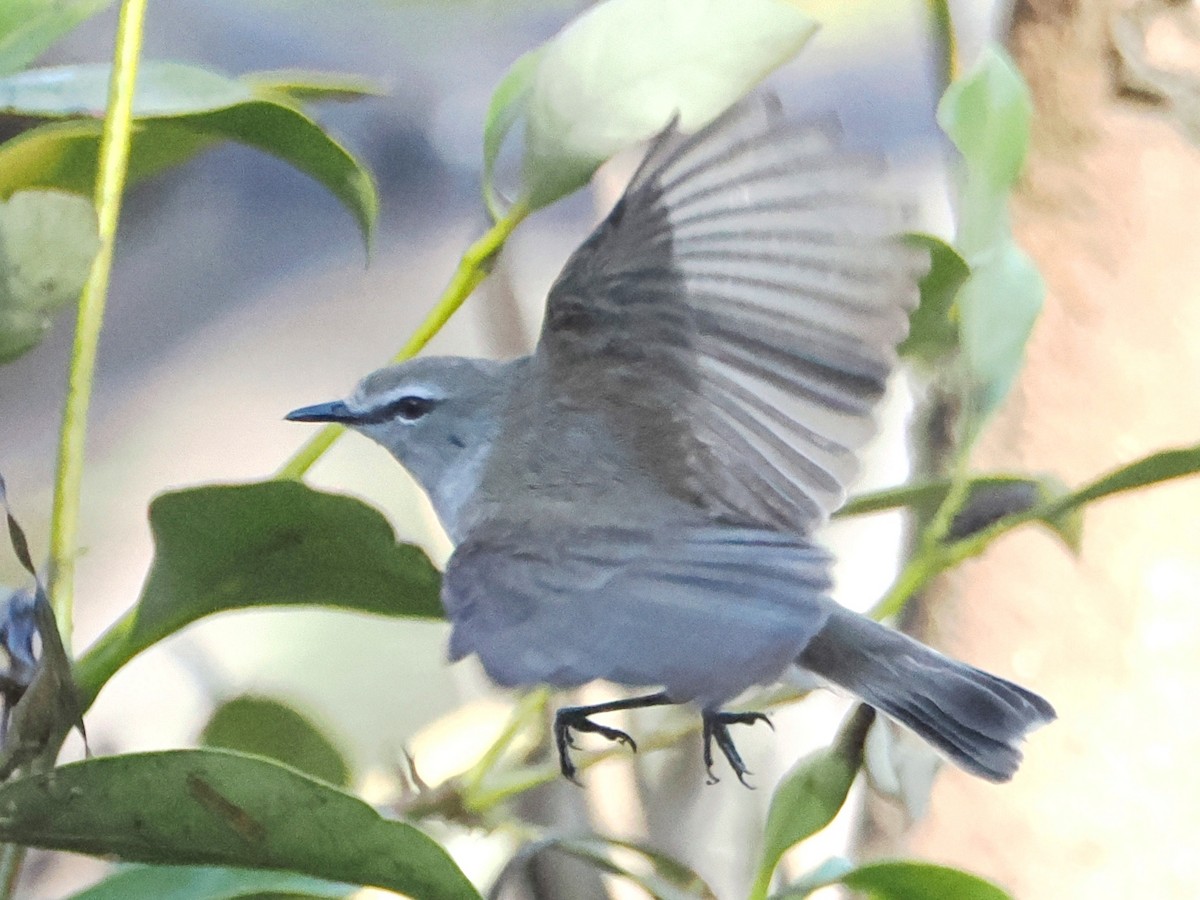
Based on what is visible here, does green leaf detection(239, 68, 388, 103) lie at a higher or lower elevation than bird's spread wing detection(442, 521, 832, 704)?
higher

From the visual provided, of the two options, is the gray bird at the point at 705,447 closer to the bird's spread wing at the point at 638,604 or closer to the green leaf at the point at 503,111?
the bird's spread wing at the point at 638,604

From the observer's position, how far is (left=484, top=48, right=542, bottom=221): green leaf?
518 millimetres

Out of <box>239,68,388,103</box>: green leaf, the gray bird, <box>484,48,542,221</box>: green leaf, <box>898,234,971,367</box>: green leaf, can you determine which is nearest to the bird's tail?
the gray bird

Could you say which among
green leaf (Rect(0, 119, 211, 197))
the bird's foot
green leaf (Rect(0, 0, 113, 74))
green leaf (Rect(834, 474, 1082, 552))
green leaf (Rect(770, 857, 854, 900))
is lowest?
green leaf (Rect(770, 857, 854, 900))

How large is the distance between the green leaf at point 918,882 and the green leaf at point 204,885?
0.64ft

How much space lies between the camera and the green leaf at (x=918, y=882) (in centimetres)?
38

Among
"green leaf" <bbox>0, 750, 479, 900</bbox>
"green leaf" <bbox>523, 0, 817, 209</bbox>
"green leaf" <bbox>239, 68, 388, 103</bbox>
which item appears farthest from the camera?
"green leaf" <bbox>239, 68, 388, 103</bbox>

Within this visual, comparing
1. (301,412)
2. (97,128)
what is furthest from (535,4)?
(301,412)

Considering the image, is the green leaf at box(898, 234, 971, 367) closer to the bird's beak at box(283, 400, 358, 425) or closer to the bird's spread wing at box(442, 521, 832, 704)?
the bird's spread wing at box(442, 521, 832, 704)

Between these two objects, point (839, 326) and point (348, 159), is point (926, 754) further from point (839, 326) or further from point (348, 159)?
point (348, 159)

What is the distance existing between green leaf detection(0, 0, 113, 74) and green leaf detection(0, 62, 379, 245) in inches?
0.4

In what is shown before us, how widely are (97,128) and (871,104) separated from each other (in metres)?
0.66

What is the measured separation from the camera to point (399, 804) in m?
0.56

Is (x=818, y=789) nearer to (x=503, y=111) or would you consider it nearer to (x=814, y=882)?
(x=814, y=882)
